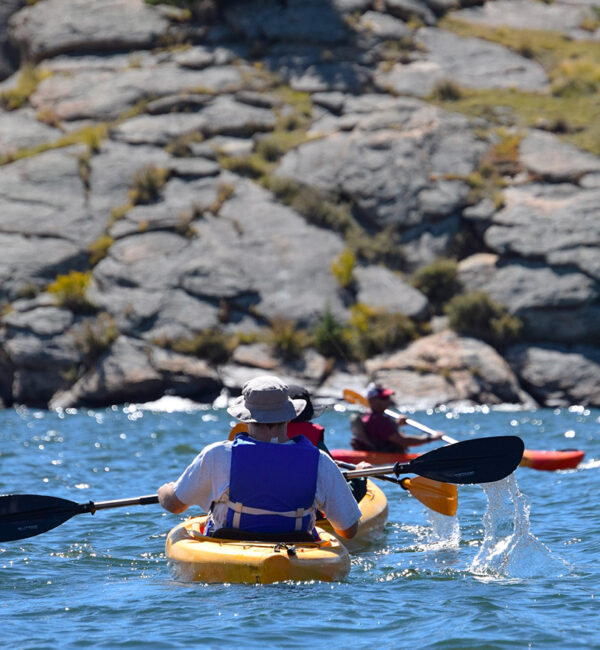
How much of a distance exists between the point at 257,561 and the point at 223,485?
470mm

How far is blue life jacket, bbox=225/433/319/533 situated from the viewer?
5699 mm

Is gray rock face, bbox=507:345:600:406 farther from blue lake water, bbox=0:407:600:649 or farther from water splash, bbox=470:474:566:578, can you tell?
water splash, bbox=470:474:566:578

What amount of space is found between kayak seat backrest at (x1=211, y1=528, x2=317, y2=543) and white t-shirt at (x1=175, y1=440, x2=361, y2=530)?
0.18 metres

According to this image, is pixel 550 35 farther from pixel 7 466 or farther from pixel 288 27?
pixel 7 466

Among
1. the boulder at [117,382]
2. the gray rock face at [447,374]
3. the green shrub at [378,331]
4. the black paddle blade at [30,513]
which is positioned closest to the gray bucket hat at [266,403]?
the black paddle blade at [30,513]

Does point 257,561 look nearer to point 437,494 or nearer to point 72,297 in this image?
point 437,494

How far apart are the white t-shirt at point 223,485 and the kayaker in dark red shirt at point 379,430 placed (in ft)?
15.2

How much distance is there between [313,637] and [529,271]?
2095 cm

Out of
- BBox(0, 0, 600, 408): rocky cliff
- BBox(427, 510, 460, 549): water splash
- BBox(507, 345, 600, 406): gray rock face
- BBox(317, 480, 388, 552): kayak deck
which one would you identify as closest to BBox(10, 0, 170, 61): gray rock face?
BBox(0, 0, 600, 408): rocky cliff

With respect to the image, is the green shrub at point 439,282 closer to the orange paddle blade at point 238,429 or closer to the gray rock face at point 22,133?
the gray rock face at point 22,133

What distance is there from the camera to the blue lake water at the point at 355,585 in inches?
196

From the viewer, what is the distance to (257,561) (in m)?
5.67

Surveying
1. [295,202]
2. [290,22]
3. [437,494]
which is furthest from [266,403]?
[290,22]

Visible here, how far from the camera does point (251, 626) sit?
5.04 m
